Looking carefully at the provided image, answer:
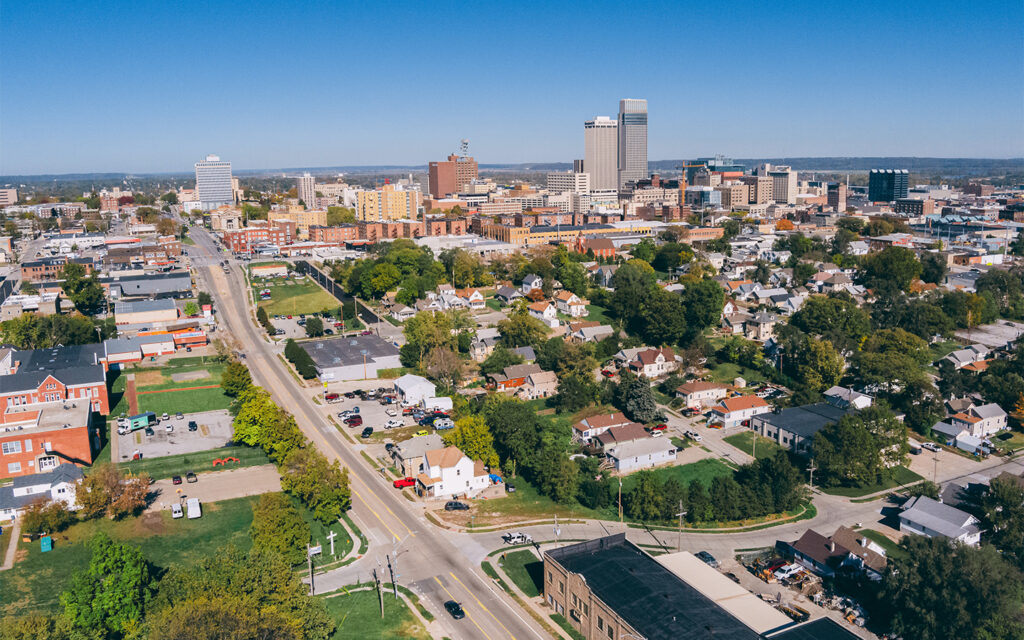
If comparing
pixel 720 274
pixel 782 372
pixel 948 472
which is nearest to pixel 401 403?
pixel 782 372

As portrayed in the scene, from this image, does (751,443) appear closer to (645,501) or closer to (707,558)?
(645,501)

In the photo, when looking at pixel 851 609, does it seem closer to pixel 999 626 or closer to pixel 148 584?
pixel 999 626

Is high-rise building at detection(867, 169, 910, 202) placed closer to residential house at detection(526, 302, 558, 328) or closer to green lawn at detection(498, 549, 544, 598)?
residential house at detection(526, 302, 558, 328)

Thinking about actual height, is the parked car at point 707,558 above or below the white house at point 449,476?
below

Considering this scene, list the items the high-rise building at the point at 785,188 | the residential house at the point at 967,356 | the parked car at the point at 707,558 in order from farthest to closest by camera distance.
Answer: the high-rise building at the point at 785,188 < the residential house at the point at 967,356 < the parked car at the point at 707,558

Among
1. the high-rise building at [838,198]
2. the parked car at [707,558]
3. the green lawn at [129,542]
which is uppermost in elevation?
the high-rise building at [838,198]

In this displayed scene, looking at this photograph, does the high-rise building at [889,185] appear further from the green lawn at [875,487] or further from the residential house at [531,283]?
the green lawn at [875,487]

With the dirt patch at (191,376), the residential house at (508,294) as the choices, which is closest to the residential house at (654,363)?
the residential house at (508,294)
